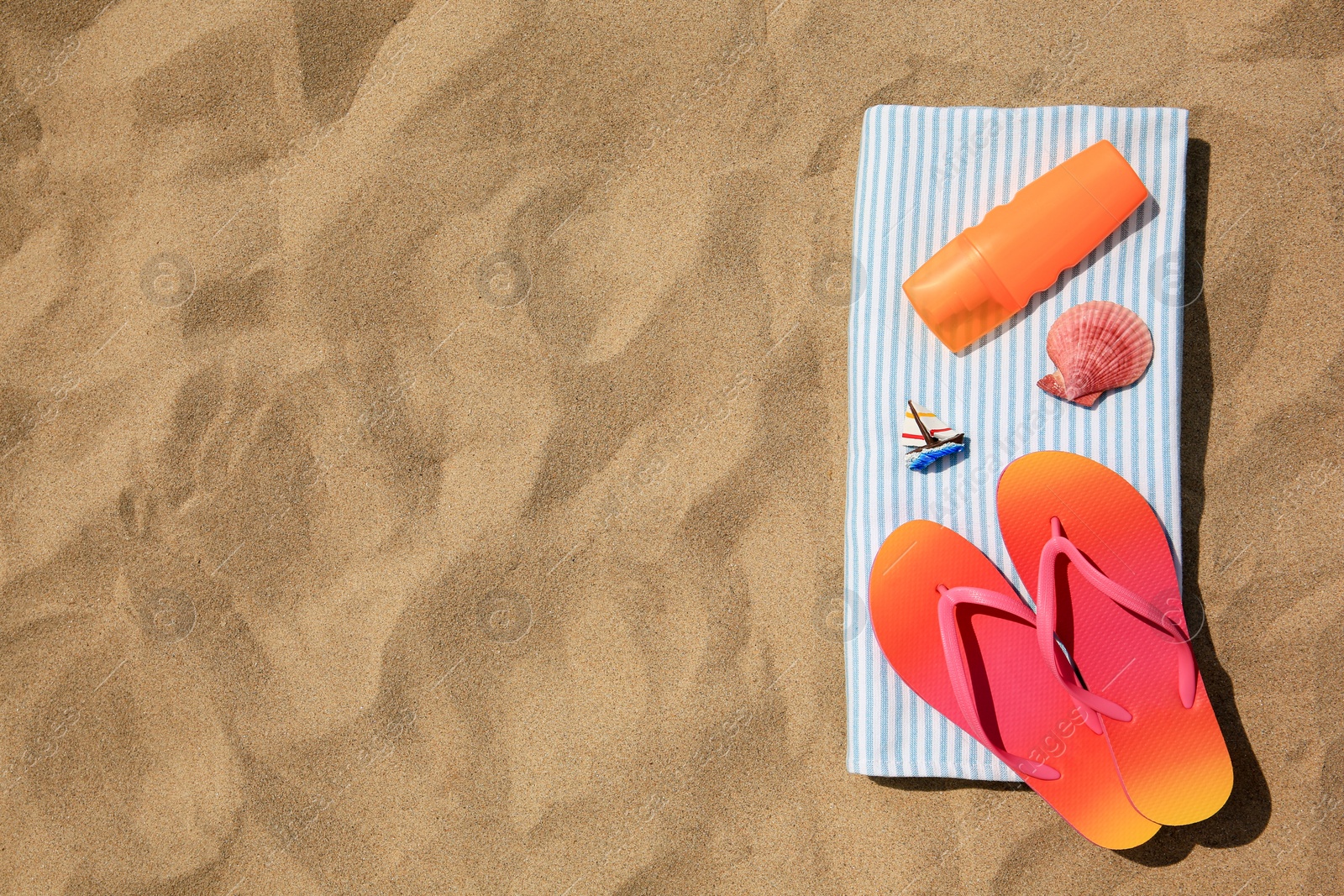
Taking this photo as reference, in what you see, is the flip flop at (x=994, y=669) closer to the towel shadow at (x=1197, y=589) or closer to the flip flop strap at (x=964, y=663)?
the flip flop strap at (x=964, y=663)

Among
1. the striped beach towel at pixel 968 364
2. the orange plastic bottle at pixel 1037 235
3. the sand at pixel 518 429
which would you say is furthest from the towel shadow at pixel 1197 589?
the orange plastic bottle at pixel 1037 235

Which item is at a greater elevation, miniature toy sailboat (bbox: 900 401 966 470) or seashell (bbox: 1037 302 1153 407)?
seashell (bbox: 1037 302 1153 407)

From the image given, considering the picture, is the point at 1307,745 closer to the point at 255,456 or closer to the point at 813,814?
the point at 813,814

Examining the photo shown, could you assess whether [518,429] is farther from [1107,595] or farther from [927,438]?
[1107,595]

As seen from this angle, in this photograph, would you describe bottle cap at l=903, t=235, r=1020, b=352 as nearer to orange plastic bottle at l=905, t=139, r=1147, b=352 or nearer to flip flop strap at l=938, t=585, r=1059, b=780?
orange plastic bottle at l=905, t=139, r=1147, b=352

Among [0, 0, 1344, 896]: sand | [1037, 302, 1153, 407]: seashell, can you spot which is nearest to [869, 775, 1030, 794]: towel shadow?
[0, 0, 1344, 896]: sand
